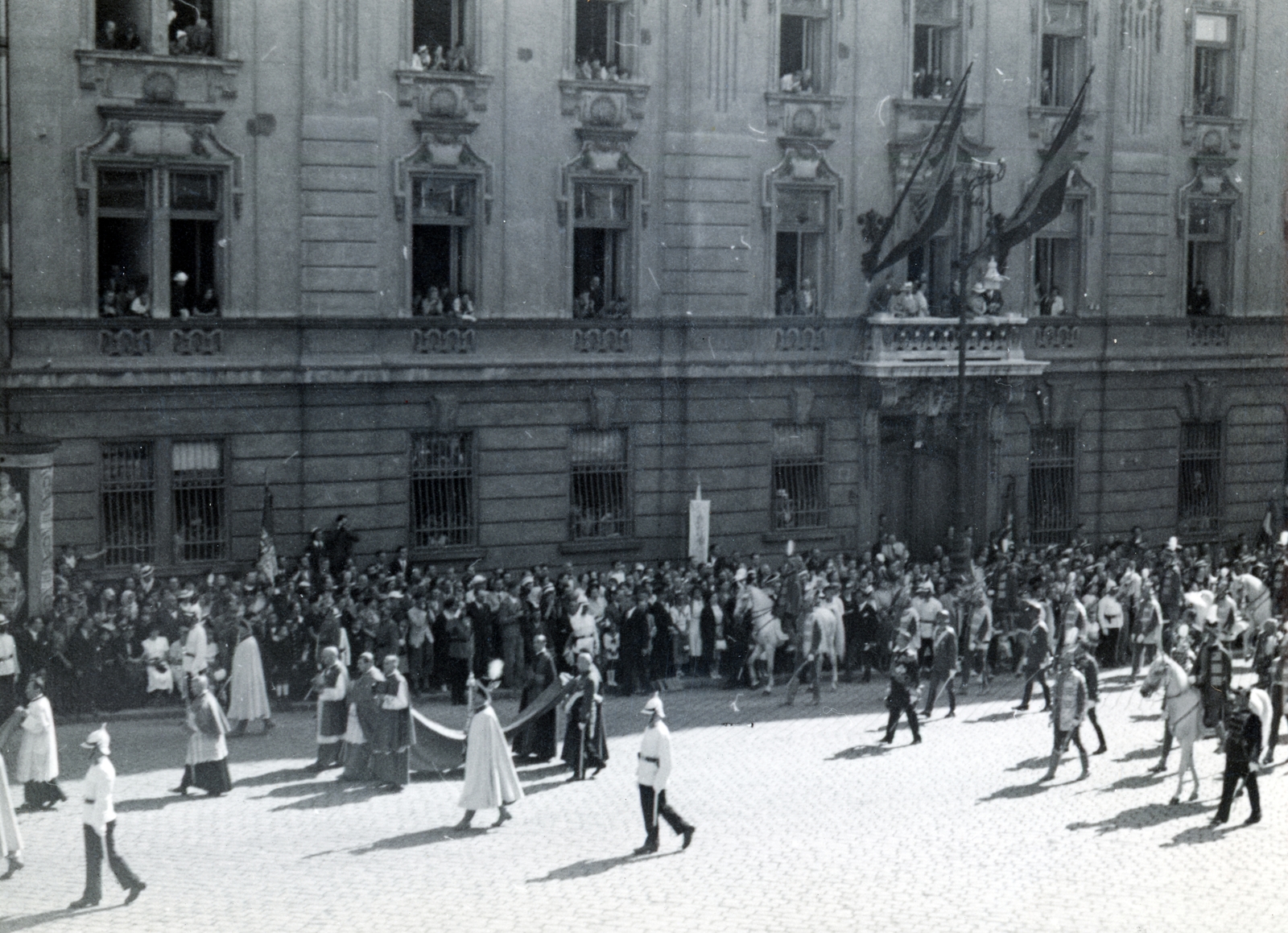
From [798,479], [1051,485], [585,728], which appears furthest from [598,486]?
[585,728]

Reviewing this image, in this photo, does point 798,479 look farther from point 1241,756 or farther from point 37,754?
point 37,754

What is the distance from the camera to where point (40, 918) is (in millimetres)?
17328

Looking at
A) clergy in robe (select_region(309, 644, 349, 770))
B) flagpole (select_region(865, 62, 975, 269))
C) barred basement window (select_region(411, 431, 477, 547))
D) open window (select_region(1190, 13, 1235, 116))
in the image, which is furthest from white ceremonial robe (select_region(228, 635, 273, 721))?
open window (select_region(1190, 13, 1235, 116))

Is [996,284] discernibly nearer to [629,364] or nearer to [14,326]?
[629,364]

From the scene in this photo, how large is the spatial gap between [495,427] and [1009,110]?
43.0 feet

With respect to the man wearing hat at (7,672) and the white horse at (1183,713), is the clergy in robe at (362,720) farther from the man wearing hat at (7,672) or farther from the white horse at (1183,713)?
the white horse at (1183,713)

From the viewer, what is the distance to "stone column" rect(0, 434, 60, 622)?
26.1 m

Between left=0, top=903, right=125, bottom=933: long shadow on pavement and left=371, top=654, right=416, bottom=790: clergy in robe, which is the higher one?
left=371, top=654, right=416, bottom=790: clergy in robe

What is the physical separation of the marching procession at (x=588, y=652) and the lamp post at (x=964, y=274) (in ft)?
5.75

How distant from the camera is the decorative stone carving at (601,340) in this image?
3419 cm

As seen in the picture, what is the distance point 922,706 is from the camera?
2802cm

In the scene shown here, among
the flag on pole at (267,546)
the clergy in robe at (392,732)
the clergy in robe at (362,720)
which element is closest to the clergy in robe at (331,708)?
the clergy in robe at (362,720)

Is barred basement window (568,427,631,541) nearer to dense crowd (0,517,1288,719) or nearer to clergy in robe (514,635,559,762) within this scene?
dense crowd (0,517,1288,719)

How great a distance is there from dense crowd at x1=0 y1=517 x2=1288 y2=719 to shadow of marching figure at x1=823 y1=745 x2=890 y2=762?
1.66 m
